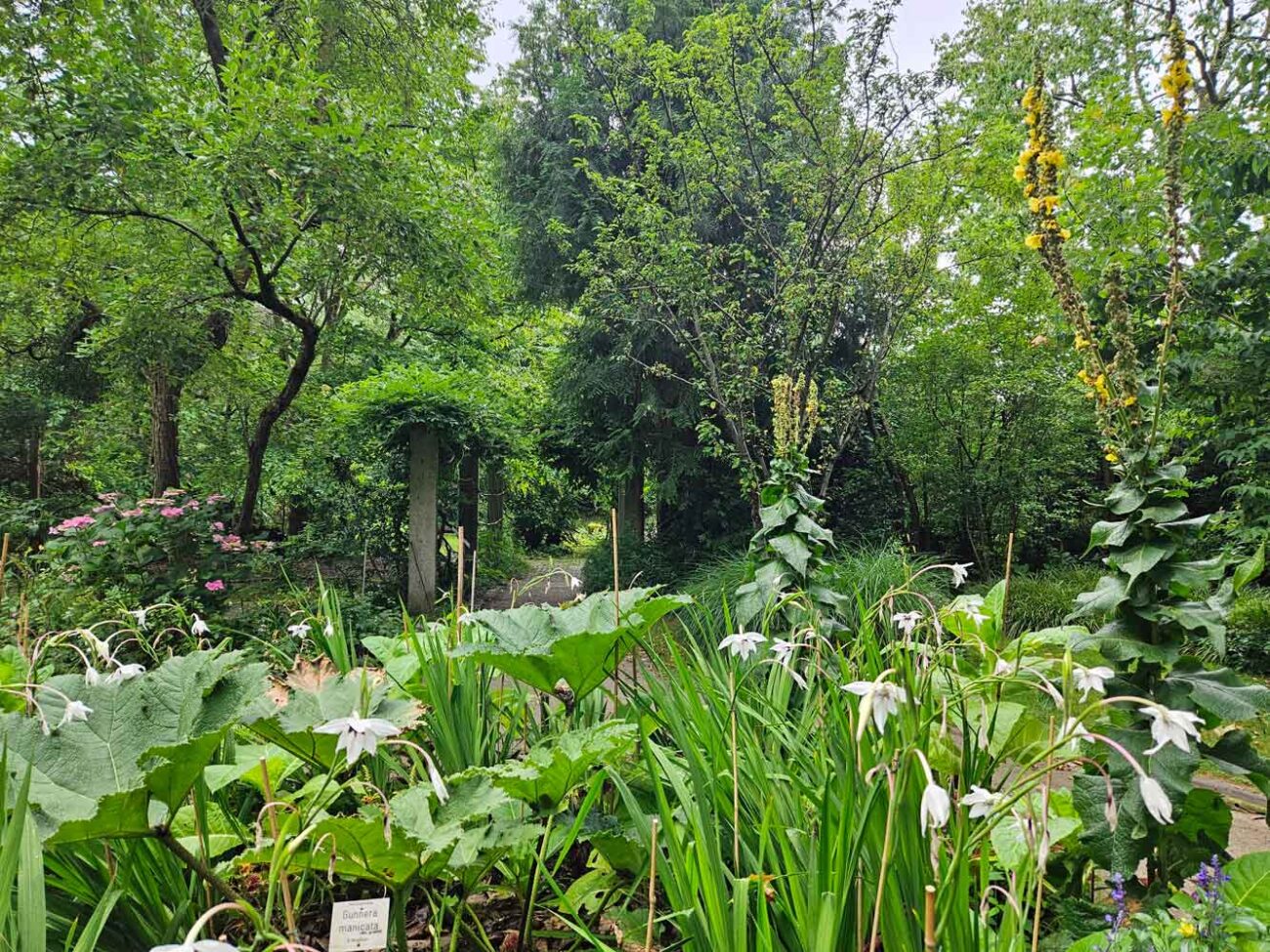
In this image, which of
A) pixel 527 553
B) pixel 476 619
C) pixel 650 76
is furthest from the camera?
pixel 527 553

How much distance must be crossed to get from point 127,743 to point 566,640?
599 millimetres

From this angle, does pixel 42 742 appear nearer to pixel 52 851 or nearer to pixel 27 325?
pixel 52 851

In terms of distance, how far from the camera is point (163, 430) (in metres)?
5.43

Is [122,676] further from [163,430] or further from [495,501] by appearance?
[495,501]

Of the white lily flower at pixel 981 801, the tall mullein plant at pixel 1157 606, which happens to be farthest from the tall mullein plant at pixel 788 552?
the white lily flower at pixel 981 801

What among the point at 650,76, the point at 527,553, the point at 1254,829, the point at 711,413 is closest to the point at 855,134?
the point at 650,76

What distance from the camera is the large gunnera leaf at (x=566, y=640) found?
1.15 m

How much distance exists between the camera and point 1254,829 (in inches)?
84.4

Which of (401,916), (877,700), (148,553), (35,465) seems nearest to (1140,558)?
(877,700)

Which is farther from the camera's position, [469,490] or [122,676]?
[469,490]

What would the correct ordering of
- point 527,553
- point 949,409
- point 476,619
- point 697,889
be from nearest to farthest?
point 697,889 < point 476,619 < point 949,409 < point 527,553

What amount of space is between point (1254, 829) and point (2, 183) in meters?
6.18

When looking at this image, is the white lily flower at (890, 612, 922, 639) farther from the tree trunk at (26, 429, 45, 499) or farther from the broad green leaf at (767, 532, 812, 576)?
the tree trunk at (26, 429, 45, 499)

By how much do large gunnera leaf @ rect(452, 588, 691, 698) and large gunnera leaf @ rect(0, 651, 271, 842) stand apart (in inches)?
13.8
